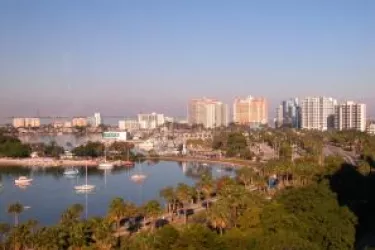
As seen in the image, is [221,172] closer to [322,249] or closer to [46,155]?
[46,155]

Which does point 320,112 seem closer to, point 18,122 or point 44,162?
point 44,162

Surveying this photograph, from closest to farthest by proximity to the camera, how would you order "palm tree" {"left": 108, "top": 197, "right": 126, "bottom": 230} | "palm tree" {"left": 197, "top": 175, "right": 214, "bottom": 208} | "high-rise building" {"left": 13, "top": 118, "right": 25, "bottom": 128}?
1. "palm tree" {"left": 108, "top": 197, "right": 126, "bottom": 230}
2. "palm tree" {"left": 197, "top": 175, "right": 214, "bottom": 208}
3. "high-rise building" {"left": 13, "top": 118, "right": 25, "bottom": 128}

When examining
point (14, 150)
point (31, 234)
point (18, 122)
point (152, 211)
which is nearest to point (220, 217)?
point (152, 211)

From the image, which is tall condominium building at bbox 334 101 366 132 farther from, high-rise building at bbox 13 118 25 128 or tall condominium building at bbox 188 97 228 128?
high-rise building at bbox 13 118 25 128

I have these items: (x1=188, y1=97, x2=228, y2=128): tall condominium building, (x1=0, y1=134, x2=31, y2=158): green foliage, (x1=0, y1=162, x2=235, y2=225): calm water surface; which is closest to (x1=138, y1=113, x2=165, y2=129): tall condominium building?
(x1=188, y1=97, x2=228, y2=128): tall condominium building

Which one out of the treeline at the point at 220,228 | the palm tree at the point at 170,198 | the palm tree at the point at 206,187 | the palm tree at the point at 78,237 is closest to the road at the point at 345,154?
the palm tree at the point at 206,187

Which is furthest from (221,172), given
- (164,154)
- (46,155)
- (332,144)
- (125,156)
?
(332,144)
